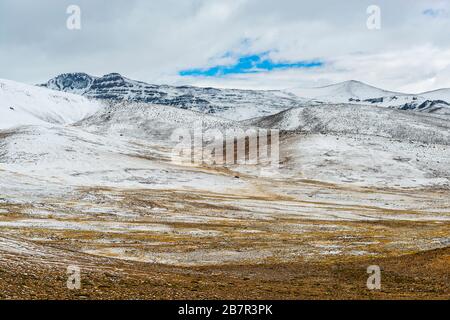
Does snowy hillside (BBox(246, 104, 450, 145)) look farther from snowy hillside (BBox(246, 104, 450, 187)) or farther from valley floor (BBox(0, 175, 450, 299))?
valley floor (BBox(0, 175, 450, 299))

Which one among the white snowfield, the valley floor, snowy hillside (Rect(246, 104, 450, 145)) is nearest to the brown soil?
the valley floor

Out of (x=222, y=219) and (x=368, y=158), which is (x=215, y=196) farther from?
(x=368, y=158)

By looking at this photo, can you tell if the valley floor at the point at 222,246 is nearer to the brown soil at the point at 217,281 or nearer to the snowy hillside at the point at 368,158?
the brown soil at the point at 217,281

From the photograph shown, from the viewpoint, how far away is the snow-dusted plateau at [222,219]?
81.5 ft

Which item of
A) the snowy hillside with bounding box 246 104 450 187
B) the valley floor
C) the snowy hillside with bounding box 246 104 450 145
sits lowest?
the valley floor

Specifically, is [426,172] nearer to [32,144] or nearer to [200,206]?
[200,206]

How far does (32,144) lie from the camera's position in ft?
401

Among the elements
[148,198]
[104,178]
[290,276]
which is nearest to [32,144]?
[104,178]

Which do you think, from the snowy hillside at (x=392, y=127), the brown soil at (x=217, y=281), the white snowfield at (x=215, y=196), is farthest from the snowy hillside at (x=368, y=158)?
the brown soil at (x=217, y=281)

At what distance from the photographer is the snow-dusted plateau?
24.8 m

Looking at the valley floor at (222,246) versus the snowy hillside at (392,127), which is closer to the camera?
the valley floor at (222,246)

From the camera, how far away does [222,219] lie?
61.7 metres

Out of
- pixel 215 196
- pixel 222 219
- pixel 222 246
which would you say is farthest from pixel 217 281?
pixel 215 196
